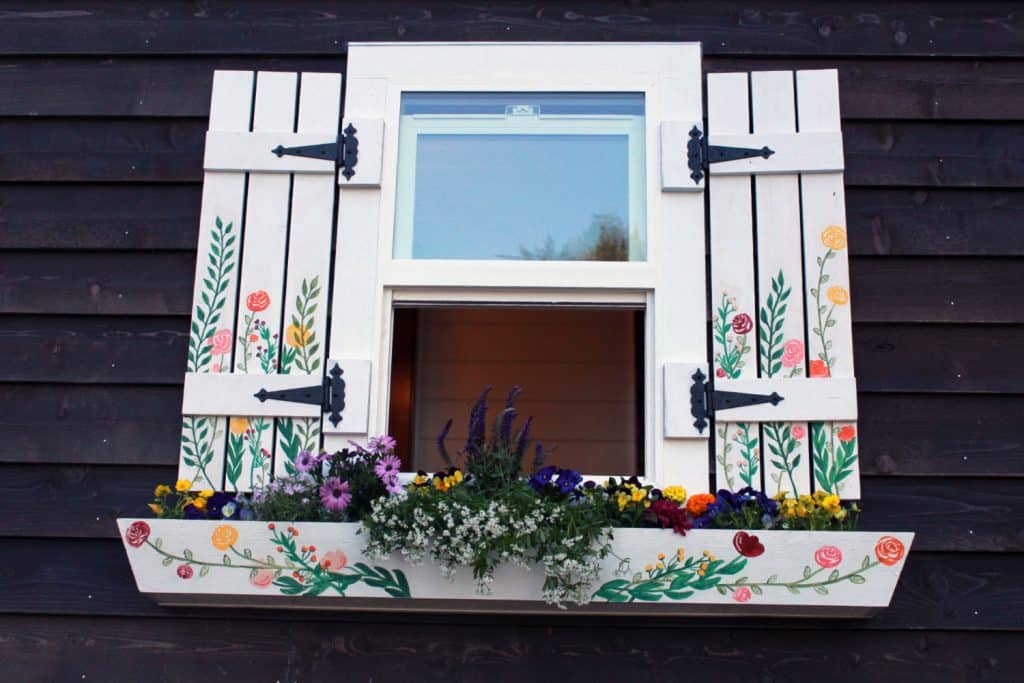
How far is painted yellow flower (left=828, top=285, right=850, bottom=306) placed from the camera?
6.66ft

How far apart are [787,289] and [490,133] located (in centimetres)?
75

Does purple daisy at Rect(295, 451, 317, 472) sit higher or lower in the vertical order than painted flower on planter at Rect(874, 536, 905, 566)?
higher

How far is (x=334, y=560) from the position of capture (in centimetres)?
181

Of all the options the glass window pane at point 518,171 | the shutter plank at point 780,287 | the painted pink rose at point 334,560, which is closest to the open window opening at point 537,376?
the glass window pane at point 518,171

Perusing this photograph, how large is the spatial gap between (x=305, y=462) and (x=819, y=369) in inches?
41.9

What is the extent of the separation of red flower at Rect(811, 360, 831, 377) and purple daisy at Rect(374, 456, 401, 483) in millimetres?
874

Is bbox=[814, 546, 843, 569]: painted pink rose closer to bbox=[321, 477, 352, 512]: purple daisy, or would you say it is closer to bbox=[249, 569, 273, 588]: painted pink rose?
bbox=[321, 477, 352, 512]: purple daisy

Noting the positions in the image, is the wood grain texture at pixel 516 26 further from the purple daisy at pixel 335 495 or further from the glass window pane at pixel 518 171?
the purple daisy at pixel 335 495

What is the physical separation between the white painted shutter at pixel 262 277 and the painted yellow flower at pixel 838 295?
3.28 ft

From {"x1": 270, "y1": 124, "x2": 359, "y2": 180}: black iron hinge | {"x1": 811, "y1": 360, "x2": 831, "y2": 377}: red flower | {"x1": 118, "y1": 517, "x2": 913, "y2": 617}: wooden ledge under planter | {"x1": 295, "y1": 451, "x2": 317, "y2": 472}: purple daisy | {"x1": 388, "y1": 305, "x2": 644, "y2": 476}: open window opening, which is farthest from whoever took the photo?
{"x1": 388, "y1": 305, "x2": 644, "y2": 476}: open window opening

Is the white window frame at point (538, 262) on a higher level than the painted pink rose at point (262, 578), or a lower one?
higher

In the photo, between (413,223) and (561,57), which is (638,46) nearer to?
(561,57)

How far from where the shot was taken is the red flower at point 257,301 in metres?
2.07

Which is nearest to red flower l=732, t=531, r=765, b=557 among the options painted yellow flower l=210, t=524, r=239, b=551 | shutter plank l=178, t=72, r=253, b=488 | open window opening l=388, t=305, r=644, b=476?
painted yellow flower l=210, t=524, r=239, b=551
